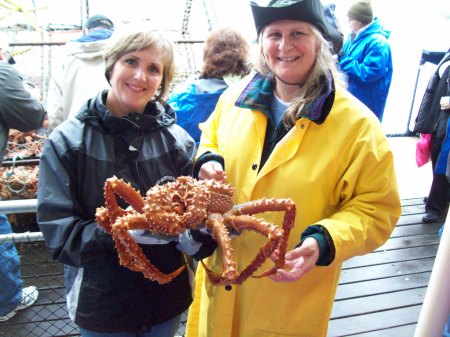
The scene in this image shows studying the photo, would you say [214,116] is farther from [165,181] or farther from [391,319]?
[391,319]

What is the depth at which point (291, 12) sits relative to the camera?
1.47m

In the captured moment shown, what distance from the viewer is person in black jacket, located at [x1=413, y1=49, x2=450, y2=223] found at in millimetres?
3825

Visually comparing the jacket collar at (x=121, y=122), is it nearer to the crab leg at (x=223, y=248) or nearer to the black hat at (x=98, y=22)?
the crab leg at (x=223, y=248)

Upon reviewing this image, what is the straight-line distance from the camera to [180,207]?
5.14 ft

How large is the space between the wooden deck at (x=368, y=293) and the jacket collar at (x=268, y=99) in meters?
1.83

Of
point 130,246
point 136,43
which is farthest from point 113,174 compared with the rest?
point 136,43

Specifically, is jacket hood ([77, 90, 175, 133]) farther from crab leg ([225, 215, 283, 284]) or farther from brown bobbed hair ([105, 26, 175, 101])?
crab leg ([225, 215, 283, 284])

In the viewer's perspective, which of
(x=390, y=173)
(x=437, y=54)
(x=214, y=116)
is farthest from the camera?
(x=437, y=54)

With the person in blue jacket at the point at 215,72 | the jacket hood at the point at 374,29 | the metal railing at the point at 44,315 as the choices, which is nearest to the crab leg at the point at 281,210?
the person in blue jacket at the point at 215,72

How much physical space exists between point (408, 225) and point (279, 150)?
307cm

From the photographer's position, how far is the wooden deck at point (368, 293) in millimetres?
2746

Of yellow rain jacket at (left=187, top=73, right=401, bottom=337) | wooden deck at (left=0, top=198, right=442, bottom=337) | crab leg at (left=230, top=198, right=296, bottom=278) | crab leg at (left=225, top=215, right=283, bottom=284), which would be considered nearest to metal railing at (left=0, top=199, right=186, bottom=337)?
wooden deck at (left=0, top=198, right=442, bottom=337)

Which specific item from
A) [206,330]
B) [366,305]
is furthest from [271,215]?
[366,305]

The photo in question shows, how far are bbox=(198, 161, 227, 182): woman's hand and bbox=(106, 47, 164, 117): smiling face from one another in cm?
39
